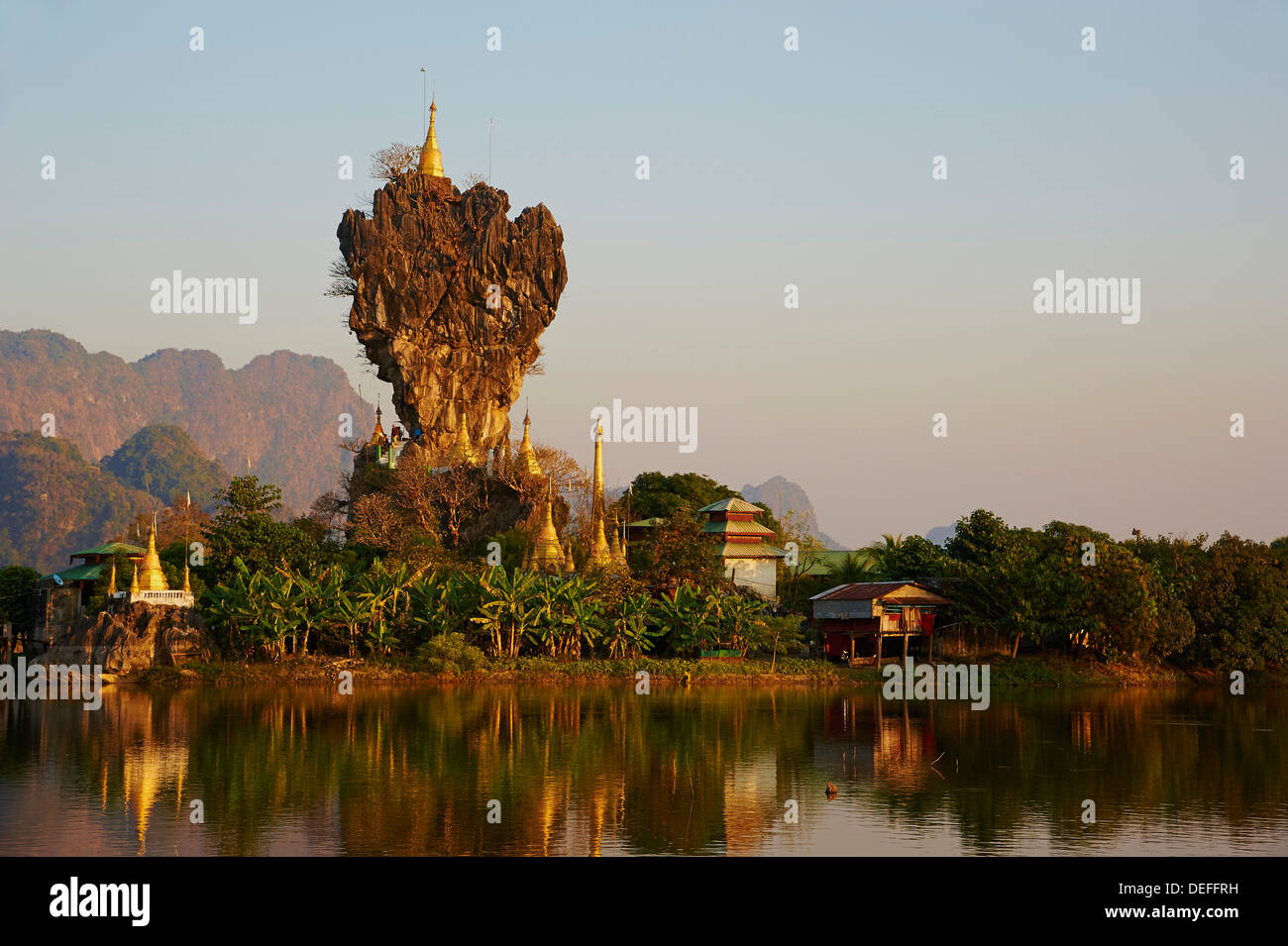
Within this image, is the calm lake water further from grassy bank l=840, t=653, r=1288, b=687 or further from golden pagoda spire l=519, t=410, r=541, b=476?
golden pagoda spire l=519, t=410, r=541, b=476

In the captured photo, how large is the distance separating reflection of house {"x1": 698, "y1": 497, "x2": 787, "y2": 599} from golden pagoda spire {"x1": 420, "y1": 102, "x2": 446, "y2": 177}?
30.9 m

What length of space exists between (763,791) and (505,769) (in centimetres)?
505

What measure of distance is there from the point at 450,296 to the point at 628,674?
35533mm

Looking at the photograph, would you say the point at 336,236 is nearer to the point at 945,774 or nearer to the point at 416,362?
the point at 416,362

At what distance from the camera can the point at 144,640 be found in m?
43.6

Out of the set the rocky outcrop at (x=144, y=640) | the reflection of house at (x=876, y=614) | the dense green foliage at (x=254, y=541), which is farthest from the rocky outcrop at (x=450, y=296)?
the rocky outcrop at (x=144, y=640)

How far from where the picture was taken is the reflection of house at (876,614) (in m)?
49.2

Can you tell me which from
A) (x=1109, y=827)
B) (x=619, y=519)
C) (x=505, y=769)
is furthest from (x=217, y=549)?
(x=1109, y=827)

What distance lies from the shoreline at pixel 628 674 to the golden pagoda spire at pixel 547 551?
6627 mm

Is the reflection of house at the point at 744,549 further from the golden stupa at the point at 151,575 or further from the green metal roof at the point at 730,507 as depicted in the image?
the golden stupa at the point at 151,575

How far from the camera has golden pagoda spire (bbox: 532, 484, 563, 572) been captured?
5297 centimetres

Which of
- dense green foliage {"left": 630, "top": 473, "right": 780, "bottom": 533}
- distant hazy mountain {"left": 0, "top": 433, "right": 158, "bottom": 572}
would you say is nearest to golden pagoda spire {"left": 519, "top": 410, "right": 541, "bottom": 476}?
dense green foliage {"left": 630, "top": 473, "right": 780, "bottom": 533}

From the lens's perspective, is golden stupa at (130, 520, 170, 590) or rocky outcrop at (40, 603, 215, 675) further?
golden stupa at (130, 520, 170, 590)

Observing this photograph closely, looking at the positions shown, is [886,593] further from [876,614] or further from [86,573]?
[86,573]
